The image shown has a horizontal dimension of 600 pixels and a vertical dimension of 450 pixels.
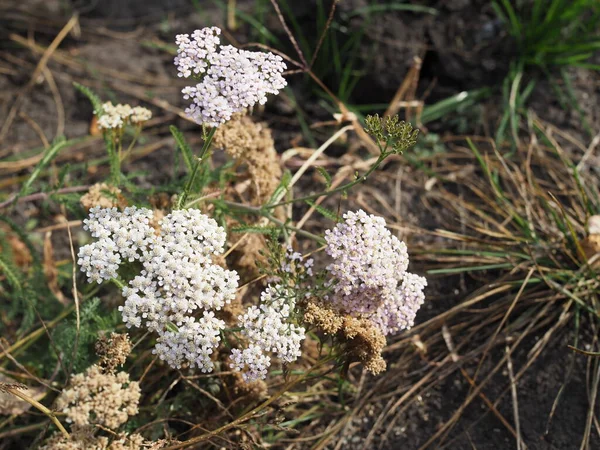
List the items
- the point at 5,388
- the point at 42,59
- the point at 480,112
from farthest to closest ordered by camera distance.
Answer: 1. the point at 42,59
2. the point at 480,112
3. the point at 5,388

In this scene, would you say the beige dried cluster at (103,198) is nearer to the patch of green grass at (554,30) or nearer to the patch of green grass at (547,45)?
the patch of green grass at (547,45)

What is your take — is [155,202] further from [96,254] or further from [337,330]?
[337,330]

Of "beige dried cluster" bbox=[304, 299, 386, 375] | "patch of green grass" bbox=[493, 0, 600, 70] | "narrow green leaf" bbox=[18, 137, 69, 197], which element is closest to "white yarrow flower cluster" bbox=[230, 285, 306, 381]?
"beige dried cluster" bbox=[304, 299, 386, 375]

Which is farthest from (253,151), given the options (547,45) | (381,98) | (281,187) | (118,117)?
(547,45)

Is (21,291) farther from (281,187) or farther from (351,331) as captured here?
(351,331)

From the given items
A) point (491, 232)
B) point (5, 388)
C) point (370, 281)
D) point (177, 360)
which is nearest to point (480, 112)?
point (491, 232)

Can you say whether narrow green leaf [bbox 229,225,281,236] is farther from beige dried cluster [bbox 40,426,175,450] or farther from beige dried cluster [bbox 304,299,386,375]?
beige dried cluster [bbox 40,426,175,450]
